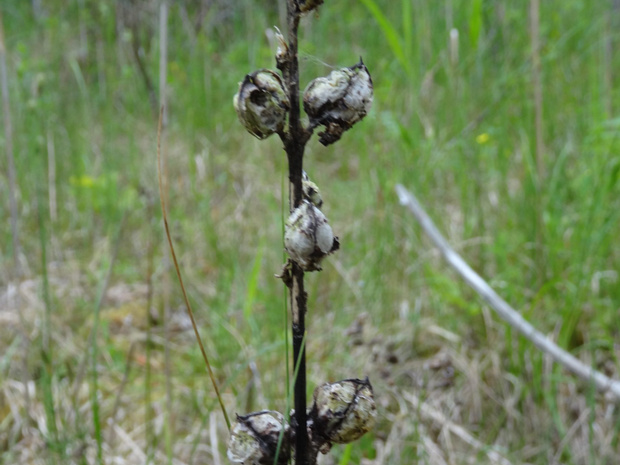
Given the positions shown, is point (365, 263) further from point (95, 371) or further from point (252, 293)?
point (95, 371)

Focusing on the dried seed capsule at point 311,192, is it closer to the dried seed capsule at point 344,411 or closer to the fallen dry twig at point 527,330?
the dried seed capsule at point 344,411

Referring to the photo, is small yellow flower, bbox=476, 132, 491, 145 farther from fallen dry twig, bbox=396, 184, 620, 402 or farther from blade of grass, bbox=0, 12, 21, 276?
blade of grass, bbox=0, 12, 21, 276

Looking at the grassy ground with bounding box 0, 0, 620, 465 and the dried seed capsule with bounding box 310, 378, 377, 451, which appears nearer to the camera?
the dried seed capsule with bounding box 310, 378, 377, 451

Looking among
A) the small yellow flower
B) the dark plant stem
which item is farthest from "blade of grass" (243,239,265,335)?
the small yellow flower

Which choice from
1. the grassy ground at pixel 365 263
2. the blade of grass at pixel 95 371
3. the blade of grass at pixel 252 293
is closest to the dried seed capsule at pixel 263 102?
the grassy ground at pixel 365 263

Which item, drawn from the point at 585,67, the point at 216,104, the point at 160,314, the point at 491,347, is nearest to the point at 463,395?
the point at 491,347

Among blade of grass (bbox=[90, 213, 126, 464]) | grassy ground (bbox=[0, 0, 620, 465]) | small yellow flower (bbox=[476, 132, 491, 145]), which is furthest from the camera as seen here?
small yellow flower (bbox=[476, 132, 491, 145])
